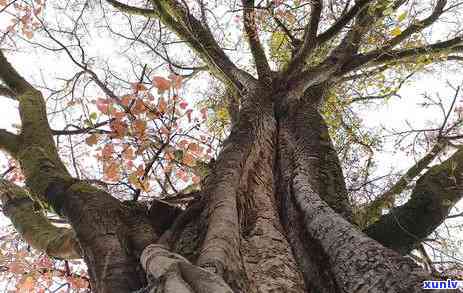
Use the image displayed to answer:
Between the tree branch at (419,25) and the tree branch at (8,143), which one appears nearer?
the tree branch at (8,143)

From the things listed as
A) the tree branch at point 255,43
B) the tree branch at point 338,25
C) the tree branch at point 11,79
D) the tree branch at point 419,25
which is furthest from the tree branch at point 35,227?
the tree branch at point 419,25

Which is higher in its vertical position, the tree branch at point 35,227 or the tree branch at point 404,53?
the tree branch at point 404,53

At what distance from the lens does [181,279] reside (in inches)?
64.8

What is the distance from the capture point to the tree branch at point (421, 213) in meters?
3.32

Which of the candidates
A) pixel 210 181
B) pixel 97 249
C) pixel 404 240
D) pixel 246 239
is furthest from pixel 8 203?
pixel 404 240

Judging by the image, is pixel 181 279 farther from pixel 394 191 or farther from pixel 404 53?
pixel 404 53

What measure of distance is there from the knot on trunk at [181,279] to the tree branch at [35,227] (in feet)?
5.10

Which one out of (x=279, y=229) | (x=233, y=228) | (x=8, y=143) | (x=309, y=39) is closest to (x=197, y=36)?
(x=309, y=39)

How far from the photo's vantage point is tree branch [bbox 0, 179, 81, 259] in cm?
319

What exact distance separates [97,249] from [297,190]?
71.0 inches

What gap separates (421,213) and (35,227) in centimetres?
341

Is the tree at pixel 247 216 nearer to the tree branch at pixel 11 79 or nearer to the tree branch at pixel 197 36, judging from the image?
the tree branch at pixel 11 79

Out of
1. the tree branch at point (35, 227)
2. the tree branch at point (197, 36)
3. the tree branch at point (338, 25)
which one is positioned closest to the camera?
the tree branch at point (35, 227)

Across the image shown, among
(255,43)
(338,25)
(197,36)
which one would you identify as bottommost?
(338,25)
